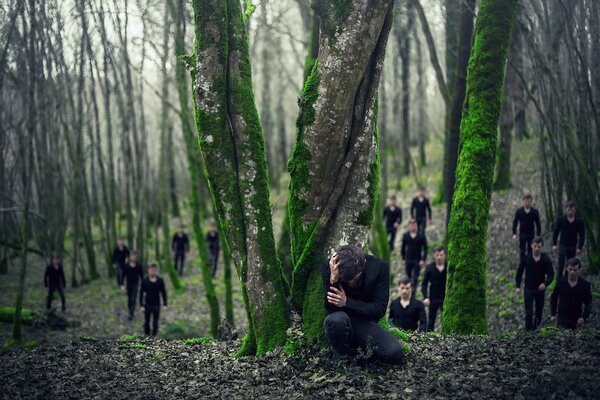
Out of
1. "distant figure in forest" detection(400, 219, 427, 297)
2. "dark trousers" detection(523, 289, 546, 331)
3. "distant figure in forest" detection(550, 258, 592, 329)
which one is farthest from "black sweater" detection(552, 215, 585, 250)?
"distant figure in forest" detection(550, 258, 592, 329)

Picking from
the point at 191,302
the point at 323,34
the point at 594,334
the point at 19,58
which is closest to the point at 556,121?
the point at 594,334

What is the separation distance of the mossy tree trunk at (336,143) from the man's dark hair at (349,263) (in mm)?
742

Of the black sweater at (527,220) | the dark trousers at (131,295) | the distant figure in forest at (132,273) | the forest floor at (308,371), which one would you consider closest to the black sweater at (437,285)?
the forest floor at (308,371)

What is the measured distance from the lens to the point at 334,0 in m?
6.19

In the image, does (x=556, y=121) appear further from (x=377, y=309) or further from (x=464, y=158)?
(x=377, y=309)

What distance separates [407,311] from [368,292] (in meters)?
4.10

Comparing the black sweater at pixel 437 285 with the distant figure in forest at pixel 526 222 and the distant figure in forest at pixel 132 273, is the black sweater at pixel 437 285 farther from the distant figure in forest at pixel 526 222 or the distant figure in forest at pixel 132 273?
the distant figure in forest at pixel 132 273

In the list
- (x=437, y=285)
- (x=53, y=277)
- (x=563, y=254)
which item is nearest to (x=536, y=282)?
(x=437, y=285)

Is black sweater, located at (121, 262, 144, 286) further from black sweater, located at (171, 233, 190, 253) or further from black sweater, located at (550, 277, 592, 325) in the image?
black sweater, located at (550, 277, 592, 325)

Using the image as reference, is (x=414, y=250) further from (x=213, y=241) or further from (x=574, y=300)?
(x=213, y=241)

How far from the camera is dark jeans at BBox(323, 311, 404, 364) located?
5.48 meters

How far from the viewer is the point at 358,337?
18.6 feet

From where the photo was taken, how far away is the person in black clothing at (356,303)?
17.9 feet

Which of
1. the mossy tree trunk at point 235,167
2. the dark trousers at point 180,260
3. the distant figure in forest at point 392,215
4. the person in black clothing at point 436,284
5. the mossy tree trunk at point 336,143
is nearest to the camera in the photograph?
the mossy tree trunk at point 336,143
